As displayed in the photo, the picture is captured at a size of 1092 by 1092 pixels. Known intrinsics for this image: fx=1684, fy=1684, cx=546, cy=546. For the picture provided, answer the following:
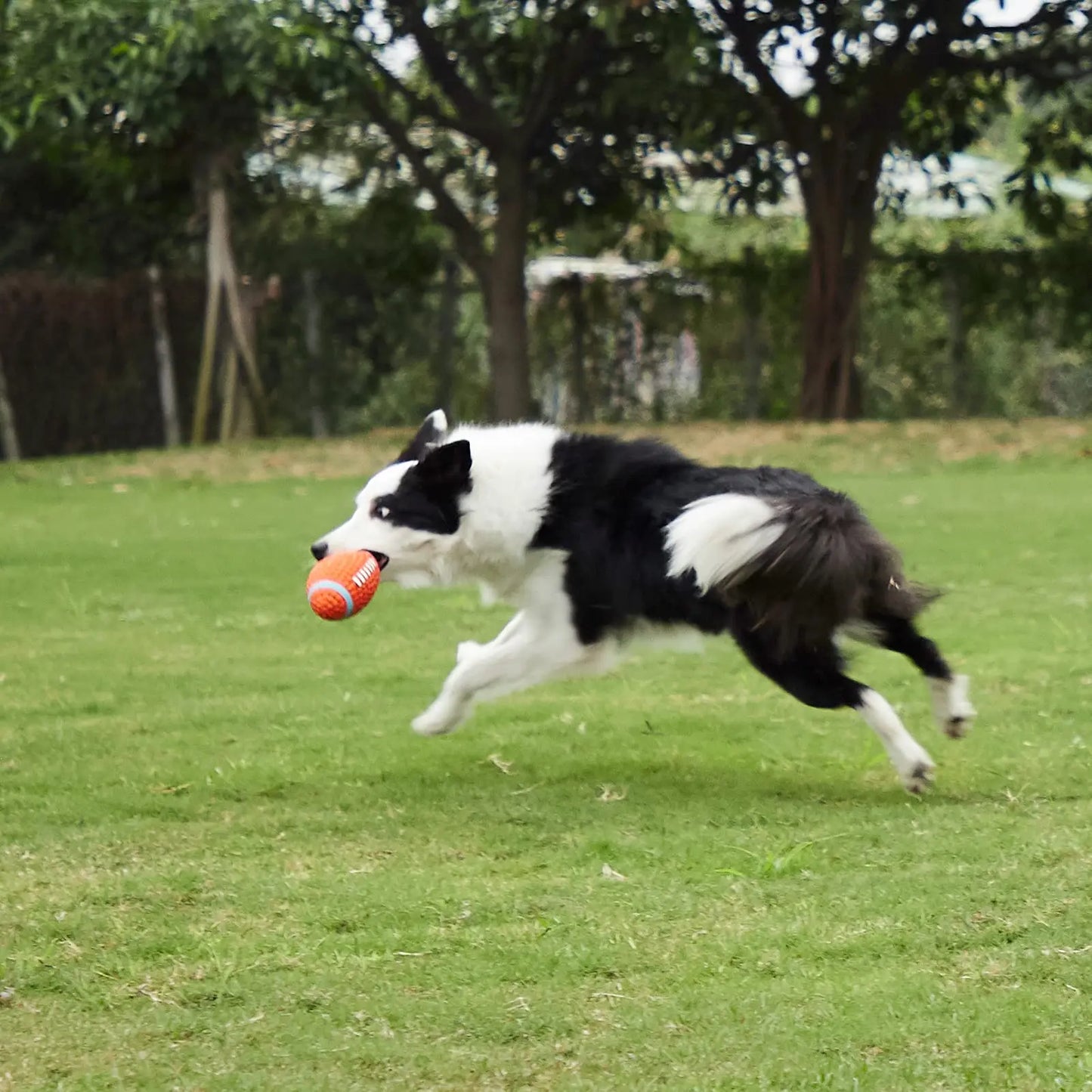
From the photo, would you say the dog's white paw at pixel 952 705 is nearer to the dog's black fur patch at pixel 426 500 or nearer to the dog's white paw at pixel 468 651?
the dog's white paw at pixel 468 651

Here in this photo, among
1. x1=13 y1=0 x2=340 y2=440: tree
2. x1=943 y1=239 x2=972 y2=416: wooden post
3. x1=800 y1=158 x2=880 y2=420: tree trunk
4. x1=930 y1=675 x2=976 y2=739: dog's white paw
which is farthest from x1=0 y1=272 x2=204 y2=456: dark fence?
x1=930 y1=675 x2=976 y2=739: dog's white paw

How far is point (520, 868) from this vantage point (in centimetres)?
437

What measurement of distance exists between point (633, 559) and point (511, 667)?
54cm

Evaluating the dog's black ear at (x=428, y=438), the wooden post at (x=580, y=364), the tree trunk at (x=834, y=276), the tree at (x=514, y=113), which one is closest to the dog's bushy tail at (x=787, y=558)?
the dog's black ear at (x=428, y=438)

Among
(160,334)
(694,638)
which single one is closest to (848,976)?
(694,638)

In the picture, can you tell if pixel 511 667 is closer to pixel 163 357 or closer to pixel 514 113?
pixel 514 113

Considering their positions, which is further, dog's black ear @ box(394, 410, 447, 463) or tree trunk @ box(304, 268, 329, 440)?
tree trunk @ box(304, 268, 329, 440)

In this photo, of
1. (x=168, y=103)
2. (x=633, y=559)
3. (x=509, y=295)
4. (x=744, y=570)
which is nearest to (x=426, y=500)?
(x=633, y=559)

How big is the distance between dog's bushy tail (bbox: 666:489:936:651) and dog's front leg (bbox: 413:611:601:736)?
0.56 meters

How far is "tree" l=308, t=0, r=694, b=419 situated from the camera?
54.3 ft

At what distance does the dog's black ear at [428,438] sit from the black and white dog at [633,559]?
0.02 metres

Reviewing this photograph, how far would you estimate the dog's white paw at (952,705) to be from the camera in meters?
5.26

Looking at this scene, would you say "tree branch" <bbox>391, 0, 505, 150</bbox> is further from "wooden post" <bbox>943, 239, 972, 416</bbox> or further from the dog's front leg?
the dog's front leg

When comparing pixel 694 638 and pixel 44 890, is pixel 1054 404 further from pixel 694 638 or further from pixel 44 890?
pixel 44 890
